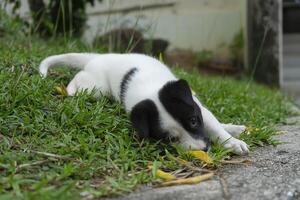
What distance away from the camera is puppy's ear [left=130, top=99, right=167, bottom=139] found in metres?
3.74

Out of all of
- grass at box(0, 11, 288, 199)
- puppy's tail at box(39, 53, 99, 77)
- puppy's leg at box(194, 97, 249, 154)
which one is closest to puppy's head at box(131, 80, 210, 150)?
grass at box(0, 11, 288, 199)

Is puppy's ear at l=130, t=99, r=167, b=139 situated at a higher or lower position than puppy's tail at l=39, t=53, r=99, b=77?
lower

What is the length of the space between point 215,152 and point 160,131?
397 millimetres

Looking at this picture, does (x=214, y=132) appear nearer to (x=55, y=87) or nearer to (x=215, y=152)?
(x=215, y=152)

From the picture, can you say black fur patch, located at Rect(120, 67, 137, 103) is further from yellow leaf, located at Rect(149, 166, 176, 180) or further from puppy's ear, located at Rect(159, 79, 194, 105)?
yellow leaf, located at Rect(149, 166, 176, 180)

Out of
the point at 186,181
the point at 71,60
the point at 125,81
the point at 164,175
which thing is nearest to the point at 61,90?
the point at 125,81

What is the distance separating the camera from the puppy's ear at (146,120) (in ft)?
12.3

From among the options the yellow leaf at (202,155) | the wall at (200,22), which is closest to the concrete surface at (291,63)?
the wall at (200,22)

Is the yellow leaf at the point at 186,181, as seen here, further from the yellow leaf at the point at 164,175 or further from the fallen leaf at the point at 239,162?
the fallen leaf at the point at 239,162

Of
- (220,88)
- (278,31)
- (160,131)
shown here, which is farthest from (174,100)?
(278,31)

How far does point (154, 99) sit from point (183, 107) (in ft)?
0.79

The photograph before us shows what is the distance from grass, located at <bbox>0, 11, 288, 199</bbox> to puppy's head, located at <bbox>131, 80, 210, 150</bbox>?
105 mm

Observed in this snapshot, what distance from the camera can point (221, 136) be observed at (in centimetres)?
405

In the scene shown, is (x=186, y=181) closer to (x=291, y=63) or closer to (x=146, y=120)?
(x=146, y=120)
